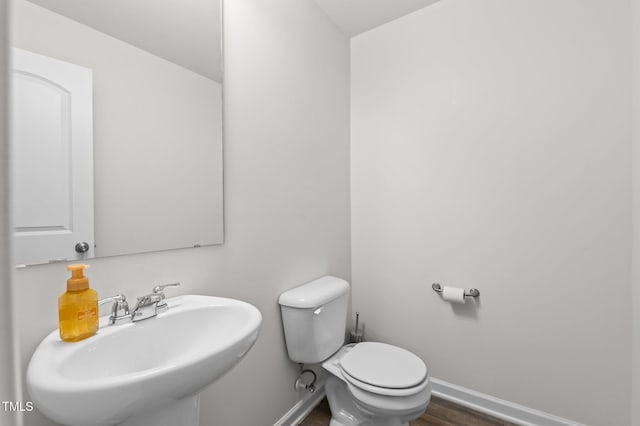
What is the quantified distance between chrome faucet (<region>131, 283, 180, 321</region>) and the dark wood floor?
1.08 metres

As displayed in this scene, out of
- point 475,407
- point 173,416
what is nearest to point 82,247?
point 173,416

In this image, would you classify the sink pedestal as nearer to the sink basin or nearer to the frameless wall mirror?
the sink basin

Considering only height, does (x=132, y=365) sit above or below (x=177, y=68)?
below

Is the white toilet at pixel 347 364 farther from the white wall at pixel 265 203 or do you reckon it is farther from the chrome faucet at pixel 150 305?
the chrome faucet at pixel 150 305

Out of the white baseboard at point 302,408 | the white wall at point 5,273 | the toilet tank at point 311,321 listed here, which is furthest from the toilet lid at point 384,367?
the white wall at point 5,273

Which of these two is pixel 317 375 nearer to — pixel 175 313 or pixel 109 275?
pixel 175 313

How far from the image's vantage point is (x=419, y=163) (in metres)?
1.74

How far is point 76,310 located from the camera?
695 millimetres

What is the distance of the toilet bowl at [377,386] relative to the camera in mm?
1133

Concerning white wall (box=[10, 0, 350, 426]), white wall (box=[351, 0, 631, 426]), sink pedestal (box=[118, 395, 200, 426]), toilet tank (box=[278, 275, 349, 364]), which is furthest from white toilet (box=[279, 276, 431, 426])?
sink pedestal (box=[118, 395, 200, 426])

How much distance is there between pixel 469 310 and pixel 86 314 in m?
1.70

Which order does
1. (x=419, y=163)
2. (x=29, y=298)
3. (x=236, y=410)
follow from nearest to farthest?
(x=29, y=298), (x=236, y=410), (x=419, y=163)

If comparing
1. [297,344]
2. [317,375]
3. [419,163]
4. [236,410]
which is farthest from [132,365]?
[419,163]

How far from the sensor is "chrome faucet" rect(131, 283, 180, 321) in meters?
0.81
